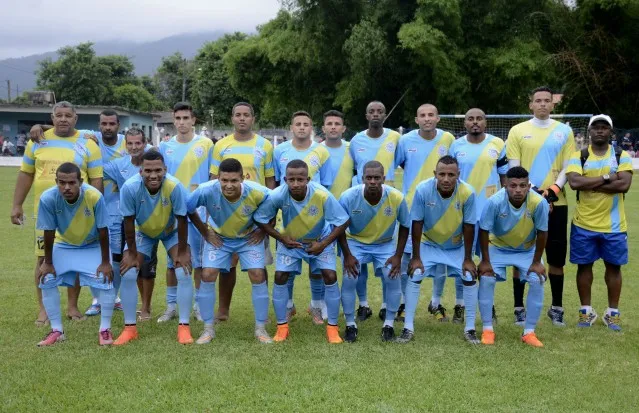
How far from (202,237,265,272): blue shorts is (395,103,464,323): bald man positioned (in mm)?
1654

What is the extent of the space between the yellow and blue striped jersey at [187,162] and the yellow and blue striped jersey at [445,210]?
223 cm

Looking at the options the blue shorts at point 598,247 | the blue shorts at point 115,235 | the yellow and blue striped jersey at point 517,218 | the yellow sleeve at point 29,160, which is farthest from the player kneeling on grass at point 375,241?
the yellow sleeve at point 29,160

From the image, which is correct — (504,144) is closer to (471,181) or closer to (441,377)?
(471,181)

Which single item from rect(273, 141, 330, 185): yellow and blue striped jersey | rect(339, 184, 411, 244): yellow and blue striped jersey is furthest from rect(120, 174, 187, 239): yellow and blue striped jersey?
rect(339, 184, 411, 244): yellow and blue striped jersey

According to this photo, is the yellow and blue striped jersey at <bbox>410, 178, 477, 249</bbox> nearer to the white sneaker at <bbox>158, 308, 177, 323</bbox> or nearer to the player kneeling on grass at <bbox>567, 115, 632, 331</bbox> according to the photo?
the player kneeling on grass at <bbox>567, 115, 632, 331</bbox>

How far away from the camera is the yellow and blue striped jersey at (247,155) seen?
6660mm

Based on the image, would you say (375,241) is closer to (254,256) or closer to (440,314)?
(254,256)

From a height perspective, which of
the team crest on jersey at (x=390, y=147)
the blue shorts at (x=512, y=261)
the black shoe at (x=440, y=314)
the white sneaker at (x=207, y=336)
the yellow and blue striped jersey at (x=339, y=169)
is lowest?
the black shoe at (x=440, y=314)

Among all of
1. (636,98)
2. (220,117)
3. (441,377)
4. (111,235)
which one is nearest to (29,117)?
(220,117)

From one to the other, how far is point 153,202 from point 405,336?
2624mm

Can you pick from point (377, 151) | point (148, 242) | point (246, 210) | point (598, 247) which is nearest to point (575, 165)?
point (598, 247)

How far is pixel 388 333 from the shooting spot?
603cm

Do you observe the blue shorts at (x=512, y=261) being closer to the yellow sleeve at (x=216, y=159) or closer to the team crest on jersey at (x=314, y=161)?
the team crest on jersey at (x=314, y=161)

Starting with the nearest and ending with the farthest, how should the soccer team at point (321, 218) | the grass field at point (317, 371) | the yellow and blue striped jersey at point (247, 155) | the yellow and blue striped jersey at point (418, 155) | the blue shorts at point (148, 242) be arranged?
1. the grass field at point (317, 371)
2. the soccer team at point (321, 218)
3. the blue shorts at point (148, 242)
4. the yellow and blue striped jersey at point (247, 155)
5. the yellow and blue striped jersey at point (418, 155)
